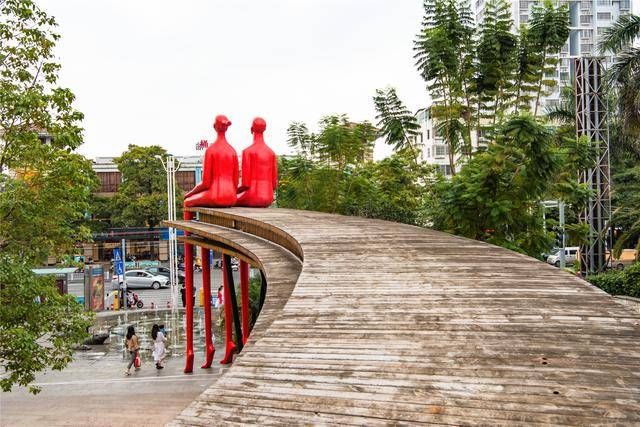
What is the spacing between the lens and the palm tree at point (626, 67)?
56.2ft

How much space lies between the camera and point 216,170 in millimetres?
14406

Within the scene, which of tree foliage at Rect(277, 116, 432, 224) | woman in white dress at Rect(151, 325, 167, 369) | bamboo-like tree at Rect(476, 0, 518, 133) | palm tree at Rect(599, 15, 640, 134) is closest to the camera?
woman in white dress at Rect(151, 325, 167, 369)

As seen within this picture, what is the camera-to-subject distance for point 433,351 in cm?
401

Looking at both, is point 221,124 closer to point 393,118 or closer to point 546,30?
point 393,118

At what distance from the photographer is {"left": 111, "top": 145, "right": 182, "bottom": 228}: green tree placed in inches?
1842

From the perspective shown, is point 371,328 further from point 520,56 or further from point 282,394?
point 520,56

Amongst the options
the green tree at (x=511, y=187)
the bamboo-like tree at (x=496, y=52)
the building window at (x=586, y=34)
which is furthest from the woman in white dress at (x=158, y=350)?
the building window at (x=586, y=34)

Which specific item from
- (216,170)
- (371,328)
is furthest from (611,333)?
(216,170)

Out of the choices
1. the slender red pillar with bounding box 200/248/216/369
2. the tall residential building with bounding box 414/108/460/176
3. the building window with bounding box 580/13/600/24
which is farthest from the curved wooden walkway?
the building window with bounding box 580/13/600/24

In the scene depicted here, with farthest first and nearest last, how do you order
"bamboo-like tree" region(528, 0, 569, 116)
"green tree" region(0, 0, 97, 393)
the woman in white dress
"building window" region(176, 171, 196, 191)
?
"building window" region(176, 171, 196, 191), "bamboo-like tree" region(528, 0, 569, 116), the woman in white dress, "green tree" region(0, 0, 97, 393)

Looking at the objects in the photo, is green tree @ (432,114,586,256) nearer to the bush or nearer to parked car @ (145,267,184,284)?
the bush

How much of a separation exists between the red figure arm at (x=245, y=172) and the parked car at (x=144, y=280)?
71.0ft

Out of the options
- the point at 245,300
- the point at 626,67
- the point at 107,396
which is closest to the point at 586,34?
the point at 626,67

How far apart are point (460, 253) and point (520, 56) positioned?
10141 mm
